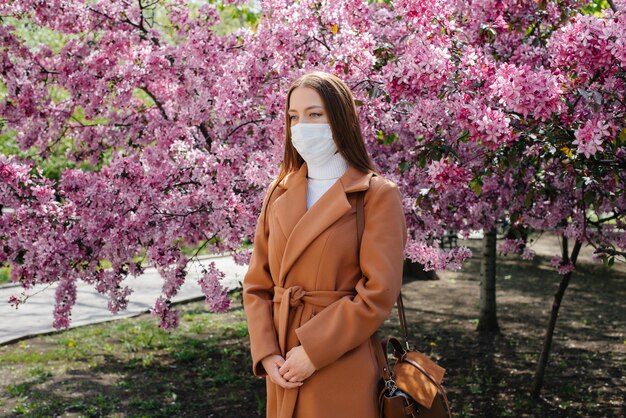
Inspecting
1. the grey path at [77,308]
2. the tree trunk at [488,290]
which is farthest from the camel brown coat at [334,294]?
the tree trunk at [488,290]

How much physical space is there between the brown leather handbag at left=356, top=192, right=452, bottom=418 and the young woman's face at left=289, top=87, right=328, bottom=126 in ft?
1.06

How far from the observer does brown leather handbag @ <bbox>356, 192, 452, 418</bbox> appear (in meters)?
2.42

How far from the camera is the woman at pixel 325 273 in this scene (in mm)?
2412

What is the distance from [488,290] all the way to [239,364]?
10.1ft

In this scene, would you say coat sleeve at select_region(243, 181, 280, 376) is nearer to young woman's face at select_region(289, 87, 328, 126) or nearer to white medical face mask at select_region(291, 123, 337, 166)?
white medical face mask at select_region(291, 123, 337, 166)

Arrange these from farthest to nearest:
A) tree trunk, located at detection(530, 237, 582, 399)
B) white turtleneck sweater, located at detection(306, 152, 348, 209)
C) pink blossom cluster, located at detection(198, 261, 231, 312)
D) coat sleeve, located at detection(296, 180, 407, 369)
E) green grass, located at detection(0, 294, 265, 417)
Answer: tree trunk, located at detection(530, 237, 582, 399)
green grass, located at detection(0, 294, 265, 417)
pink blossom cluster, located at detection(198, 261, 231, 312)
white turtleneck sweater, located at detection(306, 152, 348, 209)
coat sleeve, located at detection(296, 180, 407, 369)

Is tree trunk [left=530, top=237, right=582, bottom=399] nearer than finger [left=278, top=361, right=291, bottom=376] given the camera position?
No

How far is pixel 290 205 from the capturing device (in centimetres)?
260

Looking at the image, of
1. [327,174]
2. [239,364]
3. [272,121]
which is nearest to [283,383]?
[327,174]

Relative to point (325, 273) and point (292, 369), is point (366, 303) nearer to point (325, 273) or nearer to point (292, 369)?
point (325, 273)

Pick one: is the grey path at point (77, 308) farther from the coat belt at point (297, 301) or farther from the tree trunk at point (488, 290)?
the coat belt at point (297, 301)

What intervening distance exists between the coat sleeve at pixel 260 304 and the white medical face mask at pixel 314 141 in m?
0.28

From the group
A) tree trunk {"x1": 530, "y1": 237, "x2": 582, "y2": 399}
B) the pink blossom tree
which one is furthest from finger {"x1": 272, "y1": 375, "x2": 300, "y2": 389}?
tree trunk {"x1": 530, "y1": 237, "x2": 582, "y2": 399}

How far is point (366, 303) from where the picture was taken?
7.90 ft
